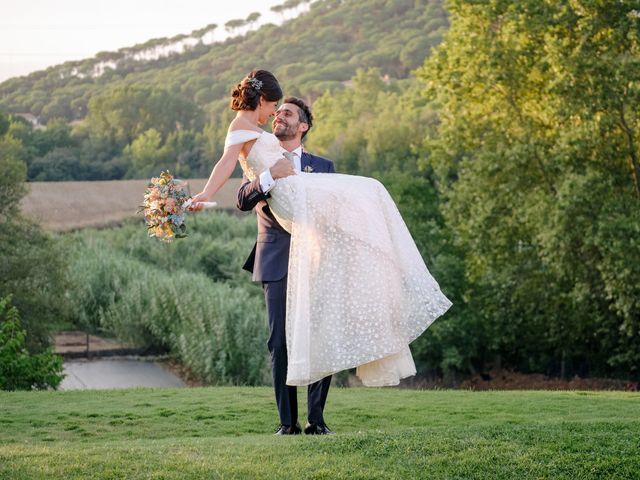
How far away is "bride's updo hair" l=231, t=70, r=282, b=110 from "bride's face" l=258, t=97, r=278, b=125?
3 centimetres

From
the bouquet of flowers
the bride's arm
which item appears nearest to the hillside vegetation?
the bouquet of flowers

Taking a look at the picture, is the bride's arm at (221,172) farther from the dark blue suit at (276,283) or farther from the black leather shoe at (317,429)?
the black leather shoe at (317,429)

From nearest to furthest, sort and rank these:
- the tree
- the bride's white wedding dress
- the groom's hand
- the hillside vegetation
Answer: the bride's white wedding dress → the groom's hand → the tree → the hillside vegetation

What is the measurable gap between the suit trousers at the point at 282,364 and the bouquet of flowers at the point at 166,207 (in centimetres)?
77

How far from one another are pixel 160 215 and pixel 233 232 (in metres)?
35.7

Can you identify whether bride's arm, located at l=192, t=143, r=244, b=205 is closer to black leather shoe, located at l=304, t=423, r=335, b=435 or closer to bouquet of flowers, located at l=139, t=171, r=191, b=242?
bouquet of flowers, located at l=139, t=171, r=191, b=242

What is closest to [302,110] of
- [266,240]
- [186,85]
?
[266,240]

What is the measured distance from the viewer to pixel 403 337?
7.33m

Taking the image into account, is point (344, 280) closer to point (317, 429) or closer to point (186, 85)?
point (317, 429)

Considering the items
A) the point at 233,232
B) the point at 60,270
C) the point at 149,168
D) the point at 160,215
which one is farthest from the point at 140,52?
the point at 160,215

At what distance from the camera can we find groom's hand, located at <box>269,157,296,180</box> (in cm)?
718

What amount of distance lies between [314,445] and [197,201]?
75.4 inches

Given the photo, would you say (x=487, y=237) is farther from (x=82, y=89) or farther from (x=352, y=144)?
(x=82, y=89)

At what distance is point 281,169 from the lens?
7.20 metres
